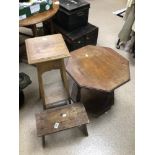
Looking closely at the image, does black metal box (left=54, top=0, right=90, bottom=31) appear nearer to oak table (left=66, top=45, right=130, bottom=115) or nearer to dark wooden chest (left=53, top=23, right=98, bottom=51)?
dark wooden chest (left=53, top=23, right=98, bottom=51)

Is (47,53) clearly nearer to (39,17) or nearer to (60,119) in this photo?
(60,119)

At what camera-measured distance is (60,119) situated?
1.84m

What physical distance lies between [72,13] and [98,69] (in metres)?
0.90

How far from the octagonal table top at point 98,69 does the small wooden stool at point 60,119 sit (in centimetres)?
24

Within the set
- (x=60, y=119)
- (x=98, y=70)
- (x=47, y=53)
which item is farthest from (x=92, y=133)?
(x=47, y=53)

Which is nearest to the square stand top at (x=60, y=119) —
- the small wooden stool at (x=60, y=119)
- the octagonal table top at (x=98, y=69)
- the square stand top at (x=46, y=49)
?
the small wooden stool at (x=60, y=119)

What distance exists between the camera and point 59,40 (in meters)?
1.92

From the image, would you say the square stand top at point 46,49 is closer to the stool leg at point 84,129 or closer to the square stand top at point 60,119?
the square stand top at point 60,119

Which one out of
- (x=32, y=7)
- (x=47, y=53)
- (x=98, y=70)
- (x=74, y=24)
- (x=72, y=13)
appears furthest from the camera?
(x=74, y=24)

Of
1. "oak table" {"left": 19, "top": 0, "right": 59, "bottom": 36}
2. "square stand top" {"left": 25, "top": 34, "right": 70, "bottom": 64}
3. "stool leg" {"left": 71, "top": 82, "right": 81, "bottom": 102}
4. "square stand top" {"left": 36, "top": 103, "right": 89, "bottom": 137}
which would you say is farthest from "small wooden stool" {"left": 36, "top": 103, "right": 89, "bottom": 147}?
"oak table" {"left": 19, "top": 0, "right": 59, "bottom": 36}

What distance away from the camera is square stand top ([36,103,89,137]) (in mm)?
1789

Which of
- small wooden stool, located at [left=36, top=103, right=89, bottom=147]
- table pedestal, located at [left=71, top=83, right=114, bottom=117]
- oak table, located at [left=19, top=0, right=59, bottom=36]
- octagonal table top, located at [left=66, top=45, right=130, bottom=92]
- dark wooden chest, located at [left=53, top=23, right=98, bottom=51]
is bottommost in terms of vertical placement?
table pedestal, located at [left=71, top=83, right=114, bottom=117]

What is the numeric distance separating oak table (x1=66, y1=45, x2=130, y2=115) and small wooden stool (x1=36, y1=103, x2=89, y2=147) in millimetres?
202
